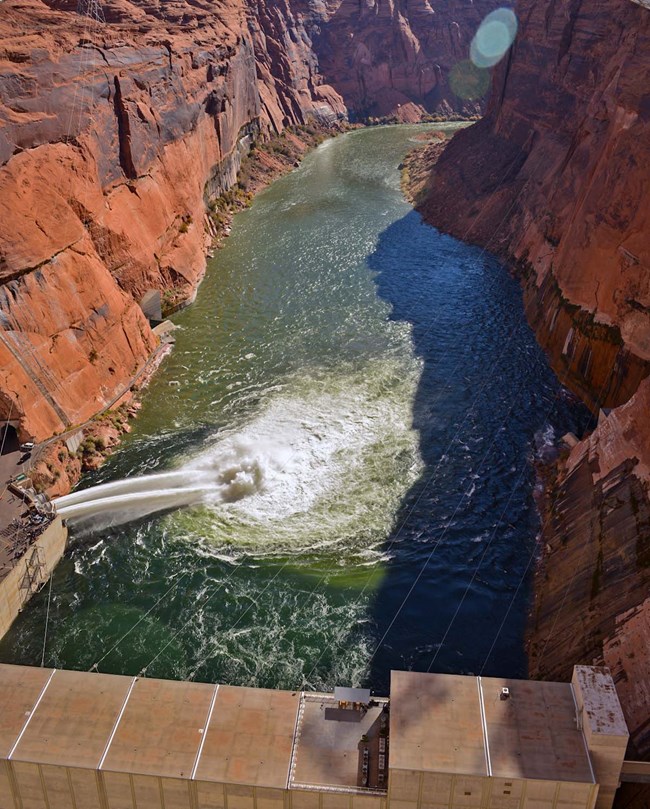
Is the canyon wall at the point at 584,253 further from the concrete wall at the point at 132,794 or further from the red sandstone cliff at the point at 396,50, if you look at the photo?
the red sandstone cliff at the point at 396,50

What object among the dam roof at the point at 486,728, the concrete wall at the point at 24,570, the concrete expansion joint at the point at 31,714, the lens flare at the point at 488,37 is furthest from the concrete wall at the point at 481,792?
the lens flare at the point at 488,37

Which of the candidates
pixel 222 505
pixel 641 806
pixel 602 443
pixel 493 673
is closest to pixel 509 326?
pixel 602 443

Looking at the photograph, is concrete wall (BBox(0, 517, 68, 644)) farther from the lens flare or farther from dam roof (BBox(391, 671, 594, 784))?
the lens flare

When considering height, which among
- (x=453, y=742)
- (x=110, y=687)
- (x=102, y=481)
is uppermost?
(x=453, y=742)

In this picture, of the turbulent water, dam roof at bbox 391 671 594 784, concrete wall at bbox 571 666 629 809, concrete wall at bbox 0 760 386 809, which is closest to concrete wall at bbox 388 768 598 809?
dam roof at bbox 391 671 594 784

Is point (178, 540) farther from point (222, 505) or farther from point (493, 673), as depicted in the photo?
point (493, 673)

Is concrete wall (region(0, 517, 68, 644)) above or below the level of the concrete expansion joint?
below
